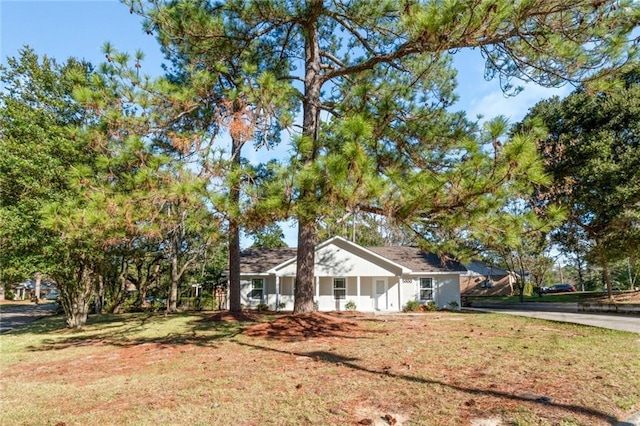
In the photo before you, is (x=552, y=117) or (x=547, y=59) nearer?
(x=547, y=59)

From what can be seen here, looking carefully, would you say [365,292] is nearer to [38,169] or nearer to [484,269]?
[38,169]

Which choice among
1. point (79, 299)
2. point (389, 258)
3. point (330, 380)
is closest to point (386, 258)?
point (389, 258)

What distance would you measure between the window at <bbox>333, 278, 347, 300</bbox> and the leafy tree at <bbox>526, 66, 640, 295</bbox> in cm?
1134

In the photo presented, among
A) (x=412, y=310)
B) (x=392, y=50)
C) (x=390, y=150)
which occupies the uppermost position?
(x=392, y=50)

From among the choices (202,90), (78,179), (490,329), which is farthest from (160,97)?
(490,329)

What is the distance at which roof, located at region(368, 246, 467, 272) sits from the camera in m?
23.5

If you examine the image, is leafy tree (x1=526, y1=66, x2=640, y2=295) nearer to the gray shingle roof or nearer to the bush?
the gray shingle roof

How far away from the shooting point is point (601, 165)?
64.7ft

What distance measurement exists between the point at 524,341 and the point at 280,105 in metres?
7.12

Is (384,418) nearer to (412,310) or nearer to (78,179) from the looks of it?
(78,179)

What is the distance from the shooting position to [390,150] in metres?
8.93

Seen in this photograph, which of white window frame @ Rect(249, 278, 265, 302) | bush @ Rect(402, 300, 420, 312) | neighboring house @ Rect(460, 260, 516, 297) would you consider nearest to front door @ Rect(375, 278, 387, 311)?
bush @ Rect(402, 300, 420, 312)

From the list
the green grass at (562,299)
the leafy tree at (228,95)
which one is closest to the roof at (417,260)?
the green grass at (562,299)

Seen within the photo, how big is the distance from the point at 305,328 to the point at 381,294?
13244 millimetres
